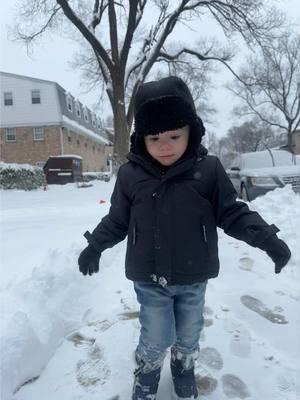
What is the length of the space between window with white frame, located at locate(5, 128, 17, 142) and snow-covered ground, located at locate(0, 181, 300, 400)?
29.0 meters

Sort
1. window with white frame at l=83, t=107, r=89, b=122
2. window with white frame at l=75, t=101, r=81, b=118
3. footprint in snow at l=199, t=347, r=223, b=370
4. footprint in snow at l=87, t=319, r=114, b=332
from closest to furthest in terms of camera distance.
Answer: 1. footprint in snow at l=199, t=347, r=223, b=370
2. footprint in snow at l=87, t=319, r=114, b=332
3. window with white frame at l=75, t=101, r=81, b=118
4. window with white frame at l=83, t=107, r=89, b=122

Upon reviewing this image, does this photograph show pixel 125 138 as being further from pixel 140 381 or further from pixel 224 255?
Result: pixel 140 381

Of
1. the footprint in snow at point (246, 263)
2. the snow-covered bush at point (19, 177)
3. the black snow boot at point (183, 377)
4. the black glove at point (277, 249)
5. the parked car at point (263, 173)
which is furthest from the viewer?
the snow-covered bush at point (19, 177)

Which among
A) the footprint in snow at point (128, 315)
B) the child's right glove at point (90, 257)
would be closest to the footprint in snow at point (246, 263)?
the footprint in snow at point (128, 315)

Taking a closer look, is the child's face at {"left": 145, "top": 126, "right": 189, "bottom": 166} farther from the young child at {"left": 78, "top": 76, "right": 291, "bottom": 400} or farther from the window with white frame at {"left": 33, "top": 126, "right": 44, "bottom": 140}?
the window with white frame at {"left": 33, "top": 126, "right": 44, "bottom": 140}

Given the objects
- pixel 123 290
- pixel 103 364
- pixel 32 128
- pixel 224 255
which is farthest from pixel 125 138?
pixel 32 128

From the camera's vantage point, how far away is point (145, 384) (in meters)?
2.01

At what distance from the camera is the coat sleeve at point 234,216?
1.87m

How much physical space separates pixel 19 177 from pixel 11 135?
729 inches

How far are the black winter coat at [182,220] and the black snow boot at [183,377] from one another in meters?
0.48

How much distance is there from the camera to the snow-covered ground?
219 cm

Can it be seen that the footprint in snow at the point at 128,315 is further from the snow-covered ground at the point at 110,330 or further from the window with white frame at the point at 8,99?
the window with white frame at the point at 8,99

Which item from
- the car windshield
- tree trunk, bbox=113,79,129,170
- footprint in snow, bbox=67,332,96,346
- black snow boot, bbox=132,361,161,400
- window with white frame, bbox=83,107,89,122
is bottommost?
footprint in snow, bbox=67,332,96,346

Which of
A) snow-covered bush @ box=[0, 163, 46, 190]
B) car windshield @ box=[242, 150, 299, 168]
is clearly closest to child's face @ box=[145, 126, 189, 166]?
car windshield @ box=[242, 150, 299, 168]
